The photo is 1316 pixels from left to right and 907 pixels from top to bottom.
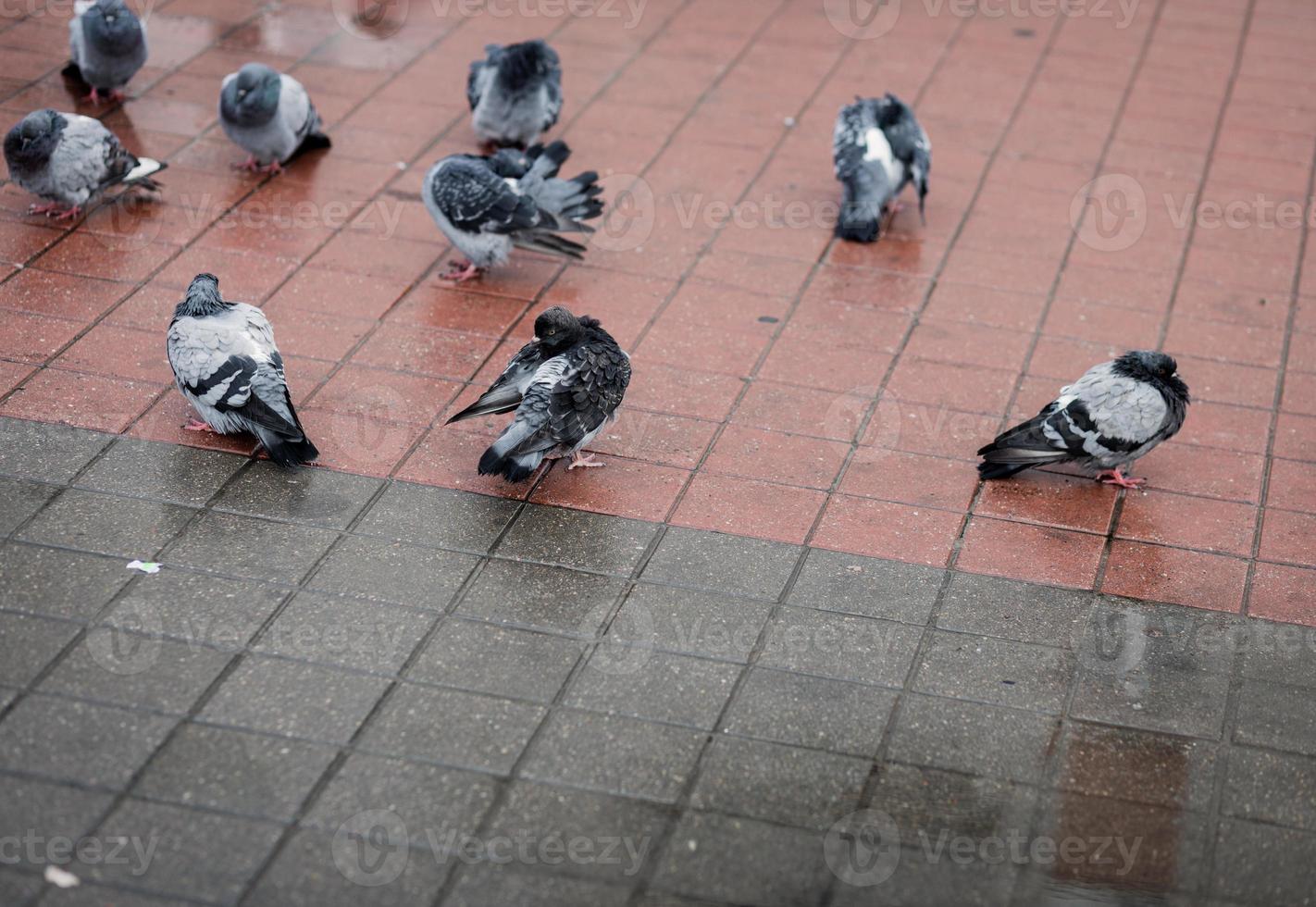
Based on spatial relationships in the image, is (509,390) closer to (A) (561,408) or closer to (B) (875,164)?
(A) (561,408)

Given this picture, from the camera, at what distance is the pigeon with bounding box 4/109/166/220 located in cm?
734

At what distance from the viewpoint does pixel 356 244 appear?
7.61 metres

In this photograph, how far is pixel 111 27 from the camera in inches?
334

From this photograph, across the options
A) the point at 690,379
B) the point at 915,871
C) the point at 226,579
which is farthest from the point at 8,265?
the point at 915,871

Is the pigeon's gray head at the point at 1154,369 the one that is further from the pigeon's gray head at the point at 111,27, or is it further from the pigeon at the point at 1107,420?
the pigeon's gray head at the point at 111,27

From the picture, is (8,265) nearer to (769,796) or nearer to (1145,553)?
(769,796)

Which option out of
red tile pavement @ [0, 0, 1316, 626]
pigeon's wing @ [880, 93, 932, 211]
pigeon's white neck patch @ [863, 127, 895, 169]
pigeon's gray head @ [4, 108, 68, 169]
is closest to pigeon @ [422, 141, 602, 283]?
red tile pavement @ [0, 0, 1316, 626]

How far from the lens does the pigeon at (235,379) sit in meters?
5.71

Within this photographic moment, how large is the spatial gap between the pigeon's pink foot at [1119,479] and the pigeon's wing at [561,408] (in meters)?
2.14

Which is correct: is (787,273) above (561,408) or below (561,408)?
below

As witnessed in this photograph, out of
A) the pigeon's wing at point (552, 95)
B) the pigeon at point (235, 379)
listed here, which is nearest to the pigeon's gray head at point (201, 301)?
the pigeon at point (235, 379)

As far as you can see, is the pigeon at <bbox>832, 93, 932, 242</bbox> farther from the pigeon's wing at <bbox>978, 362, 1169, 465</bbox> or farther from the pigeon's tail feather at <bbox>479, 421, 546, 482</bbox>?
the pigeon's tail feather at <bbox>479, 421, 546, 482</bbox>

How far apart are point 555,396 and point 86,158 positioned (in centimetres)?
348

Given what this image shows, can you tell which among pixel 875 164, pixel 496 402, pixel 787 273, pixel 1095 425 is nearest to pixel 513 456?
pixel 496 402
